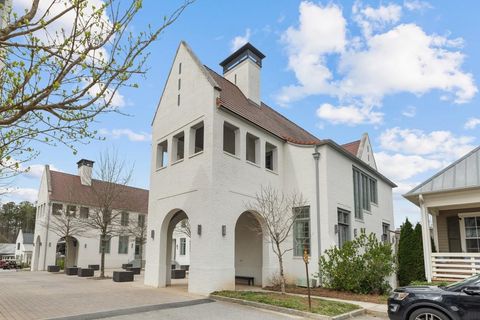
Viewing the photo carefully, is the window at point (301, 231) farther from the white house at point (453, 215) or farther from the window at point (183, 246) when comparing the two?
the window at point (183, 246)

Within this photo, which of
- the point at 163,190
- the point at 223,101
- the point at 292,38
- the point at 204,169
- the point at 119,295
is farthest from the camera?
the point at 163,190

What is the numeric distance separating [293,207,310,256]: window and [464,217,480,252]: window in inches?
246

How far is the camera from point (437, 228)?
14695mm

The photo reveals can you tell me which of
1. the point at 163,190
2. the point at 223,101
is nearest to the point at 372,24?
the point at 223,101

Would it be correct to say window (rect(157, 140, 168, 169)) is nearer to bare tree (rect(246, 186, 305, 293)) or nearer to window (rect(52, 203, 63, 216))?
bare tree (rect(246, 186, 305, 293))

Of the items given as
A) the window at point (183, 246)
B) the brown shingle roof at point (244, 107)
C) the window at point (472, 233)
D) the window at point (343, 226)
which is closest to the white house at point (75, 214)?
the window at point (183, 246)

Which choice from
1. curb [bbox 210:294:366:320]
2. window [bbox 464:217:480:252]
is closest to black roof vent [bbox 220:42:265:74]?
window [bbox 464:217:480:252]

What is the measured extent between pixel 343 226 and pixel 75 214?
2663 centimetres

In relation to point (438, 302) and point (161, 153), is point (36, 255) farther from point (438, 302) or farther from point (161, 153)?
point (438, 302)

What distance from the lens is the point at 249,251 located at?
1748 centimetres

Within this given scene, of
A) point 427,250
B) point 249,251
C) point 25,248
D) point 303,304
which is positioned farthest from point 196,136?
point 25,248

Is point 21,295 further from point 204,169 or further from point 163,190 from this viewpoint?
point 204,169

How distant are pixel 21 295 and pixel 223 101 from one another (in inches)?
419

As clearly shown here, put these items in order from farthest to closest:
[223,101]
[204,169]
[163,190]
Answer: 1. [163,190]
2. [223,101]
3. [204,169]
